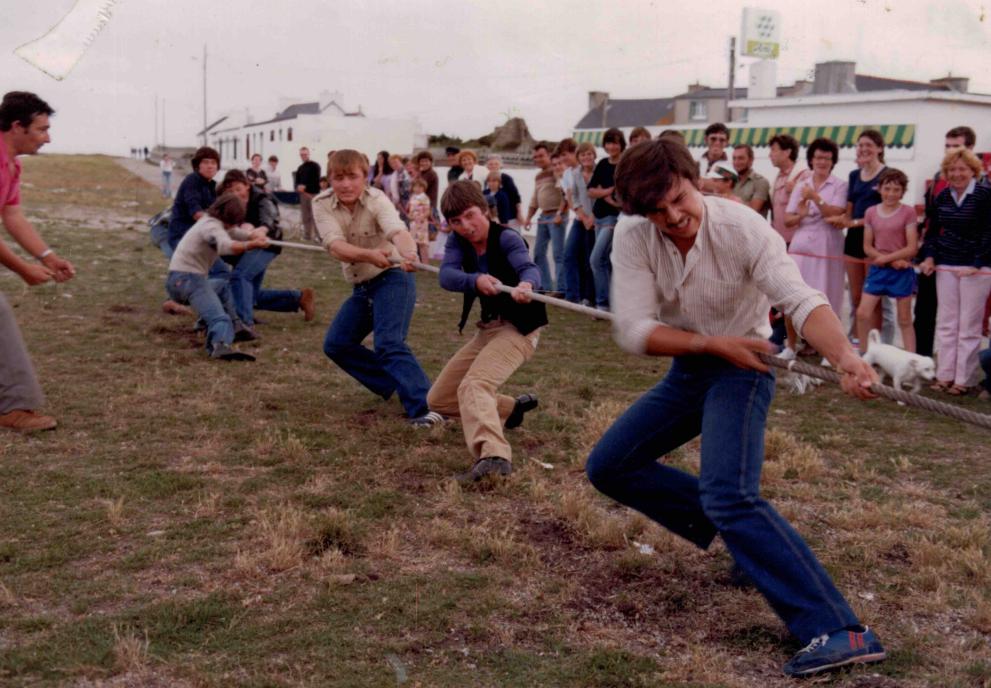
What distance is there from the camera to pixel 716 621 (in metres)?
4.22

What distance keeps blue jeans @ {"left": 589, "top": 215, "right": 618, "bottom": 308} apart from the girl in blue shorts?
3.32 meters

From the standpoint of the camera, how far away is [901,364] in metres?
8.23

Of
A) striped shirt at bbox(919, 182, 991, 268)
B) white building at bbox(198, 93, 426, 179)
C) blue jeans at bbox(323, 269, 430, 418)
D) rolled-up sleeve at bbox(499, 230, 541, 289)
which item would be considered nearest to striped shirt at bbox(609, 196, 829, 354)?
rolled-up sleeve at bbox(499, 230, 541, 289)

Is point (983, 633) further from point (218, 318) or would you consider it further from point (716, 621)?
point (218, 318)

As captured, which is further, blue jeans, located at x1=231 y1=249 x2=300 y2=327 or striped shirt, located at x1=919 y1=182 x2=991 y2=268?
blue jeans, located at x1=231 y1=249 x2=300 y2=327

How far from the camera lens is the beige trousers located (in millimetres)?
6027

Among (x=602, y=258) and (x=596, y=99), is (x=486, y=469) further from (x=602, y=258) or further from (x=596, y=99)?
(x=596, y=99)

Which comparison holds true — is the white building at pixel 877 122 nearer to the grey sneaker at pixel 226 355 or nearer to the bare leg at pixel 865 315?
the bare leg at pixel 865 315

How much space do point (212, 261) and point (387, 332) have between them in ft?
11.4

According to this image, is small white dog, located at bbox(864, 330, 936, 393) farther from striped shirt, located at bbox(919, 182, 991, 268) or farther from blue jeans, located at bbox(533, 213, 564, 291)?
blue jeans, located at bbox(533, 213, 564, 291)

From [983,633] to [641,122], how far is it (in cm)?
6169

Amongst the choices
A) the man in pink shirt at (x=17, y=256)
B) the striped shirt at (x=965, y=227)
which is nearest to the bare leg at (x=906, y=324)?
the striped shirt at (x=965, y=227)

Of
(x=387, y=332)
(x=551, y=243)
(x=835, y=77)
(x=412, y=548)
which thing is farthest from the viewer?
(x=835, y=77)

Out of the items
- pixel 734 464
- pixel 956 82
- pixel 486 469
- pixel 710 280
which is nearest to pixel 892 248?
pixel 486 469
